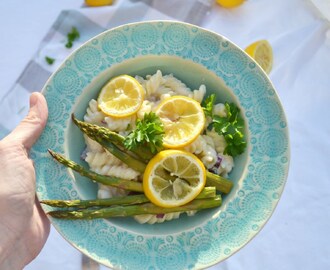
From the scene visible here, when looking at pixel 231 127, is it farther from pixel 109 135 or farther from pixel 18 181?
pixel 18 181

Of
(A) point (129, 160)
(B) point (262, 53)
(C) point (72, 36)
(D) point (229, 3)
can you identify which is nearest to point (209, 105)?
(A) point (129, 160)

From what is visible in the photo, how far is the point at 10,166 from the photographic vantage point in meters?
2.79

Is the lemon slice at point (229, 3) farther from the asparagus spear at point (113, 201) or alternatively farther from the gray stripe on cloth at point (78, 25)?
the asparagus spear at point (113, 201)

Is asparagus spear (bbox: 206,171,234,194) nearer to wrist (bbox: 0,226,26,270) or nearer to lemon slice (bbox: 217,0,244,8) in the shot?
wrist (bbox: 0,226,26,270)

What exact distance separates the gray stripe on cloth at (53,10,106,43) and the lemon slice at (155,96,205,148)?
4.01ft

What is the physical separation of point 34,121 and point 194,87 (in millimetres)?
1030

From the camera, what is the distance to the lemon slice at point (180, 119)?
2705 millimetres

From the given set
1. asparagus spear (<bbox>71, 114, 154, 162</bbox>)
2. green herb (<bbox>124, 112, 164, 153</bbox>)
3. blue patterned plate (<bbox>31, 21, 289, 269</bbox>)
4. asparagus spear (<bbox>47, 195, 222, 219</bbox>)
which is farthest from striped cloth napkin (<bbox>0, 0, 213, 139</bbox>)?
asparagus spear (<bbox>47, 195, 222, 219</bbox>)

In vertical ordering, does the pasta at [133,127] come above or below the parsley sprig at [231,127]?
below

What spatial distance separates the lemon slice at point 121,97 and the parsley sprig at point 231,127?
1.41 ft

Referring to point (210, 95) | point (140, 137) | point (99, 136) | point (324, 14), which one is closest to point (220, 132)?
point (210, 95)

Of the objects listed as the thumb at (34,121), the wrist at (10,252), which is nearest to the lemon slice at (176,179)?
the thumb at (34,121)

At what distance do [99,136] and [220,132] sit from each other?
2.37 feet

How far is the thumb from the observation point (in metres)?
2.74
